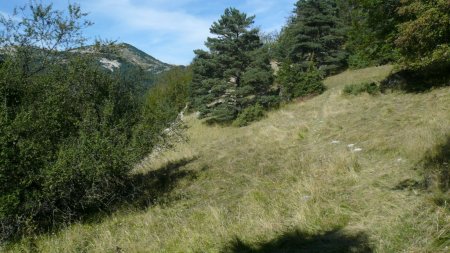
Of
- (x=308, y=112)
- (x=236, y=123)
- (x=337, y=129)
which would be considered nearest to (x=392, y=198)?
(x=337, y=129)

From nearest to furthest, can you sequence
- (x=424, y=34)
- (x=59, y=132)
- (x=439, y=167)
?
(x=439, y=167) < (x=59, y=132) < (x=424, y=34)

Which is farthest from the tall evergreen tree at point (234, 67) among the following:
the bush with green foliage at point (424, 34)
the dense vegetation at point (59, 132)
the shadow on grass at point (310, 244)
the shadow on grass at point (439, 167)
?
the shadow on grass at point (310, 244)

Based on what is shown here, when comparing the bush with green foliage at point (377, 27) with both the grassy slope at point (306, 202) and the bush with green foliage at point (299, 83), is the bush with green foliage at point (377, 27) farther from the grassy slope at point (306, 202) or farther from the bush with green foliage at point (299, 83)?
the bush with green foliage at point (299, 83)

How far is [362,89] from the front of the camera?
64.2 ft

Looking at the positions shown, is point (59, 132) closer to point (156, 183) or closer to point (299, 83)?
point (156, 183)

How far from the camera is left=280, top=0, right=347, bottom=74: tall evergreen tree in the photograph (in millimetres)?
38781

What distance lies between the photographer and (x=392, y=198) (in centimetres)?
625

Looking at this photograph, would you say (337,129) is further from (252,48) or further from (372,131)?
(252,48)

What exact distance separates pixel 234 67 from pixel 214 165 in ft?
77.4

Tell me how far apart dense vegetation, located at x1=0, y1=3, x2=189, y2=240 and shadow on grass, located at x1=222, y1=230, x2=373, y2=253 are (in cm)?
437

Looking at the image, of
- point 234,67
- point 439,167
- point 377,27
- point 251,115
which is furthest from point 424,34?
point 234,67

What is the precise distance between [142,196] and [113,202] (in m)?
0.78

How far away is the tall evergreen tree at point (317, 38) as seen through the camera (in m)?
38.8

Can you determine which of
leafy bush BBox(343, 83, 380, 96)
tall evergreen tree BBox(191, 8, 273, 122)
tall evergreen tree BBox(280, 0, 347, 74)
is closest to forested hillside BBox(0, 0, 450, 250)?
leafy bush BBox(343, 83, 380, 96)
